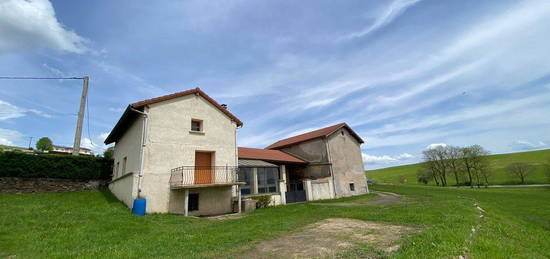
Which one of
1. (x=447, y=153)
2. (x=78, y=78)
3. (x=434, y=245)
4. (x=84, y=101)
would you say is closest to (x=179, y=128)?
(x=434, y=245)

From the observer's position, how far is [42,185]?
14.8m

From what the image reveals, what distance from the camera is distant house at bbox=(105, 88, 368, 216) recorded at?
1238 cm

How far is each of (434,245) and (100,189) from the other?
20199mm

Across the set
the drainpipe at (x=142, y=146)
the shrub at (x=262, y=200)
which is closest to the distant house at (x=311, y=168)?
the shrub at (x=262, y=200)

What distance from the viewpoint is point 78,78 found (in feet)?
75.3

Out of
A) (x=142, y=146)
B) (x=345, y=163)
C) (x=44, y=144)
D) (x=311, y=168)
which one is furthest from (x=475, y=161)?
(x=44, y=144)

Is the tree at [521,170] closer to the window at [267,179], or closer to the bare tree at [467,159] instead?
the bare tree at [467,159]

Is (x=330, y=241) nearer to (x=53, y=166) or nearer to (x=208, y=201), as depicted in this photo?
(x=208, y=201)

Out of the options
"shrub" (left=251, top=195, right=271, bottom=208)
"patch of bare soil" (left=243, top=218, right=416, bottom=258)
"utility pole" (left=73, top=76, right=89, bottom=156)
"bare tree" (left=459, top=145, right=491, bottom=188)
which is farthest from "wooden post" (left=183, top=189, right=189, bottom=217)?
"bare tree" (left=459, top=145, right=491, bottom=188)

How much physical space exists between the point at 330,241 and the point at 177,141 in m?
10.6

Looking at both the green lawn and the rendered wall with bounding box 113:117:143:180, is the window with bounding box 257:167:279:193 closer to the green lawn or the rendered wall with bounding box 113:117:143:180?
the green lawn

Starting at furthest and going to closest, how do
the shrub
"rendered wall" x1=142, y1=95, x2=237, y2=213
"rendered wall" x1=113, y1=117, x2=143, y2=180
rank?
the shrub < "rendered wall" x1=113, y1=117, x2=143, y2=180 < "rendered wall" x1=142, y1=95, x2=237, y2=213

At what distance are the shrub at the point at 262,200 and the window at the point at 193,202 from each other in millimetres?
3793

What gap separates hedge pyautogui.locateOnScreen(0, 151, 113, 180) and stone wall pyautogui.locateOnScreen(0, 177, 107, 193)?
0.25 m
